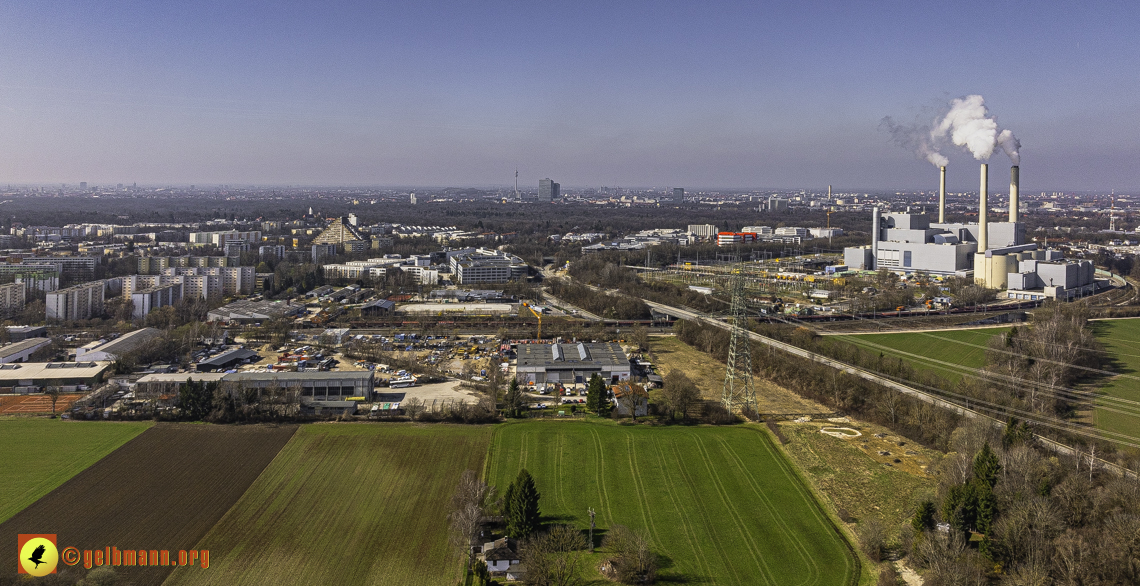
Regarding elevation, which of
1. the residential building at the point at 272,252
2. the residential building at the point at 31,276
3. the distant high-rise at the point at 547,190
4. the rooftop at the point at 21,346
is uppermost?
the distant high-rise at the point at 547,190

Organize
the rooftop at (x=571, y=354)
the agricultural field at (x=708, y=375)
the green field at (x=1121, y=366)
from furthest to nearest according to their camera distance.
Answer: the rooftop at (x=571, y=354), the agricultural field at (x=708, y=375), the green field at (x=1121, y=366)

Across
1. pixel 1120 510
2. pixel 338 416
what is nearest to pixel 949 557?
pixel 1120 510

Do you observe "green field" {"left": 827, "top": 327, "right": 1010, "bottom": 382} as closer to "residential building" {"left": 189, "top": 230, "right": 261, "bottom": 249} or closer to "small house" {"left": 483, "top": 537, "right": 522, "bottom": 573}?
"small house" {"left": 483, "top": 537, "right": 522, "bottom": 573}

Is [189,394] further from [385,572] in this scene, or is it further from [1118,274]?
[1118,274]

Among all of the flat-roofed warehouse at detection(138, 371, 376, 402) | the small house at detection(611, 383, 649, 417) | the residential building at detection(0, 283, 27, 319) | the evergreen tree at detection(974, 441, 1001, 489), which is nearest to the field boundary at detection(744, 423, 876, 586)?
the evergreen tree at detection(974, 441, 1001, 489)

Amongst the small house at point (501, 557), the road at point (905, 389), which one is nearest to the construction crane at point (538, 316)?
the road at point (905, 389)

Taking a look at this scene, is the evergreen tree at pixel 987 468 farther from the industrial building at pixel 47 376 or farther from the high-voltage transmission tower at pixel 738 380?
the industrial building at pixel 47 376
